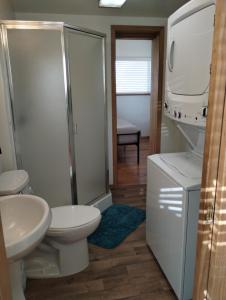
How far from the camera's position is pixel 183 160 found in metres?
2.00

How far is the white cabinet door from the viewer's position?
1.62 m

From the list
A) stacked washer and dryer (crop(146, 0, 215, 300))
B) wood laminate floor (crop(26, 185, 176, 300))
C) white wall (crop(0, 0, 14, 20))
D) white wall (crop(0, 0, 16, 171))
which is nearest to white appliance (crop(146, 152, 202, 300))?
stacked washer and dryer (crop(146, 0, 215, 300))

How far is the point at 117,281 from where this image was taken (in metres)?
1.96

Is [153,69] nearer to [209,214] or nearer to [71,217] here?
[71,217]

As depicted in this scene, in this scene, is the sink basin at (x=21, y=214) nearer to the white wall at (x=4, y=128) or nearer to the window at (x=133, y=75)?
the white wall at (x=4, y=128)

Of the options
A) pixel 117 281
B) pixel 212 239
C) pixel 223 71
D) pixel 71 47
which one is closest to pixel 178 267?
pixel 117 281

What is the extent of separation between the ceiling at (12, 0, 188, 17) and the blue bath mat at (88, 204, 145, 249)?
229 centimetres

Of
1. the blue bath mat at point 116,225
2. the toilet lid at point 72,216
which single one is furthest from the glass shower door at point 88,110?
the toilet lid at point 72,216

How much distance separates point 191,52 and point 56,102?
1.31 m

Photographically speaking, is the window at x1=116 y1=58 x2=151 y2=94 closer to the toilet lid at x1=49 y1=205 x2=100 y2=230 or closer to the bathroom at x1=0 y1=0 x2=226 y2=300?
Result: the bathroom at x1=0 y1=0 x2=226 y2=300

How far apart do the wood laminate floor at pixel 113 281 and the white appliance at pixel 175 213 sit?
0.11m

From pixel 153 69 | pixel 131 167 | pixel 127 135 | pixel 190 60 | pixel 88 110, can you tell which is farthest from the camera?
pixel 127 135

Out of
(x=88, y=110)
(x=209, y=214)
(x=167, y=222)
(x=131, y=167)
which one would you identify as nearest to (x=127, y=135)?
(x=131, y=167)

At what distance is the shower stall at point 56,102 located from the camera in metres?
2.20
